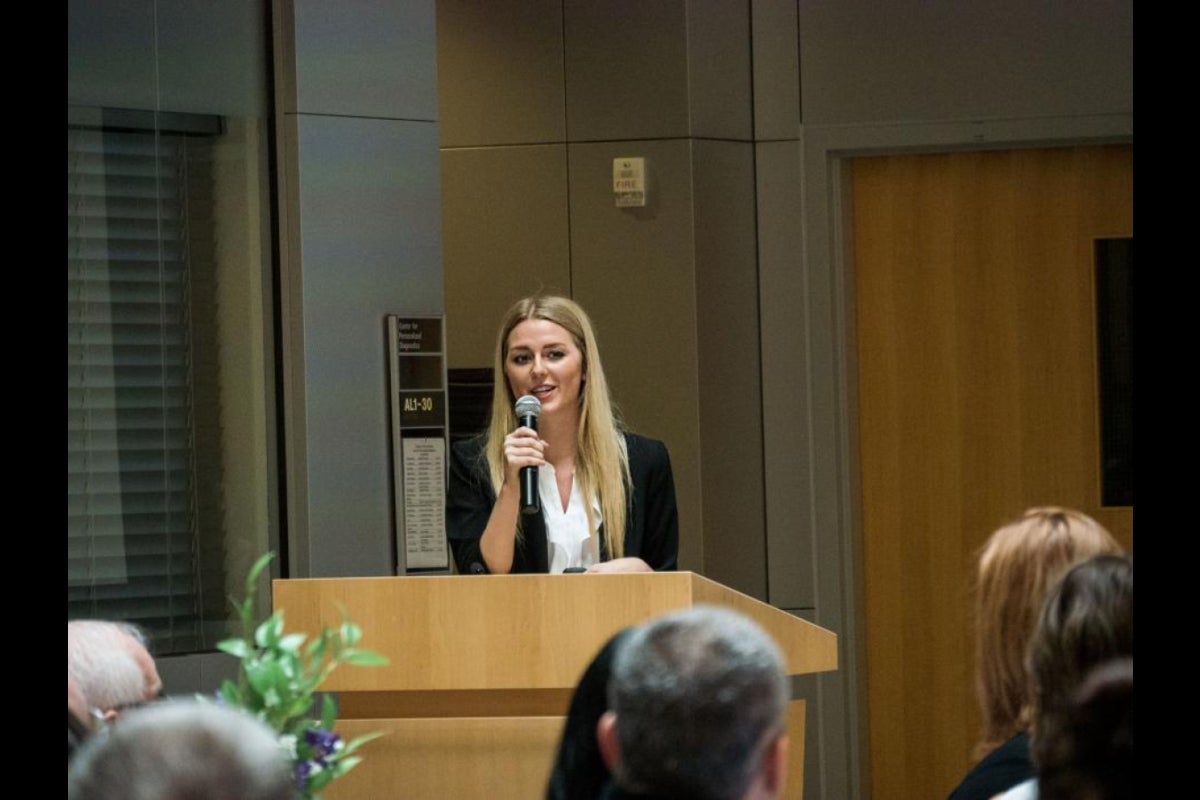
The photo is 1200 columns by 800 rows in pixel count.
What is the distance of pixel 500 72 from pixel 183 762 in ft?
17.6

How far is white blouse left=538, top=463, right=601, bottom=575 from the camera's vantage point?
12.9 ft

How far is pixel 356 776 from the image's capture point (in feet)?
11.1

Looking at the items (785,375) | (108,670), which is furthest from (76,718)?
(785,375)

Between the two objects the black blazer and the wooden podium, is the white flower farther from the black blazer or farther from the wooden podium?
the black blazer

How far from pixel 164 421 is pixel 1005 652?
265cm

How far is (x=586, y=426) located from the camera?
410 cm

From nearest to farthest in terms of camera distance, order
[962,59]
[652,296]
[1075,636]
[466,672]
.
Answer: [1075,636]
[466,672]
[652,296]
[962,59]

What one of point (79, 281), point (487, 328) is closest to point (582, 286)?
point (487, 328)

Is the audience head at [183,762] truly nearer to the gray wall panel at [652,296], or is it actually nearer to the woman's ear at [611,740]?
the woman's ear at [611,740]

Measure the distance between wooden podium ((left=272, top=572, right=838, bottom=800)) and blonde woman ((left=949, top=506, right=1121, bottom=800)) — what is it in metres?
0.81

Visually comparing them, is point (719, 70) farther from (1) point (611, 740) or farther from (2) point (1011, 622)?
(1) point (611, 740)

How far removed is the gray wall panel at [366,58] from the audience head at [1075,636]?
330 cm

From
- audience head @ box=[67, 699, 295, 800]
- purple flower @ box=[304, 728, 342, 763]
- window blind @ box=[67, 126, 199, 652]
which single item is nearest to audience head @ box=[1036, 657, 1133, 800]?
audience head @ box=[67, 699, 295, 800]
